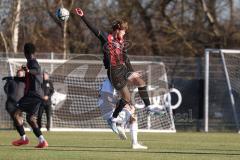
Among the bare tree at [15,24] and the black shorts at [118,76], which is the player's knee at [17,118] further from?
the bare tree at [15,24]

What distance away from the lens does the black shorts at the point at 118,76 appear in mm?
14773

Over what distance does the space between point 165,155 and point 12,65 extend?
1317 centimetres

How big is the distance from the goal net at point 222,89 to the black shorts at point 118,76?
11.1 meters

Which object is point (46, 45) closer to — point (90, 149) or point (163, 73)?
point (163, 73)

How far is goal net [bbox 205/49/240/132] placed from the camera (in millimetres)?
25969

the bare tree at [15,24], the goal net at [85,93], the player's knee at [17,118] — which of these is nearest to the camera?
the player's knee at [17,118]

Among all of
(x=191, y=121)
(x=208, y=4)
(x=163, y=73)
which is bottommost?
(x=191, y=121)

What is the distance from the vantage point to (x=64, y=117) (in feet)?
84.7

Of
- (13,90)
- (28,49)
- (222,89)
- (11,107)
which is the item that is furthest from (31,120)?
(222,89)

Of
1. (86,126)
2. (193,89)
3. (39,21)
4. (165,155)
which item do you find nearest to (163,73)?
(193,89)

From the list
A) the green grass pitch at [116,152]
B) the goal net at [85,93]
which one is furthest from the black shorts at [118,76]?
the goal net at [85,93]

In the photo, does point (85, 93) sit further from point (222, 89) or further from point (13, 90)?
point (13, 90)

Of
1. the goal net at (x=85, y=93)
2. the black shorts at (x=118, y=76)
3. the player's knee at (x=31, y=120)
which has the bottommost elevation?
the goal net at (x=85, y=93)

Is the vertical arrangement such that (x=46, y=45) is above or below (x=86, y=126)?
above
